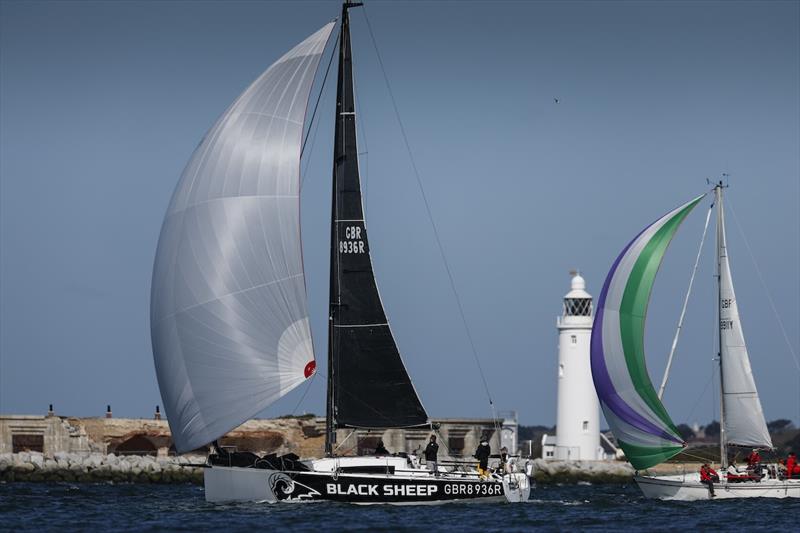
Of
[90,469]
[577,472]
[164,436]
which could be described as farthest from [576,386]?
[90,469]

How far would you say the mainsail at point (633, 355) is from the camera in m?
35.6

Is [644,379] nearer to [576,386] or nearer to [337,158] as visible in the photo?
[337,158]

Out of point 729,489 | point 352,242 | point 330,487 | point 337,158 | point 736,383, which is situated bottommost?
point 729,489

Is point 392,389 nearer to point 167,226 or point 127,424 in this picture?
point 167,226

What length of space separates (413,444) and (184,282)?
89.1 ft

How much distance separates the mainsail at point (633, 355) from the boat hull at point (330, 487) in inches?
309

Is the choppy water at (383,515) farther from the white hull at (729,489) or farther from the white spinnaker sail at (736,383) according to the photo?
the white spinnaker sail at (736,383)

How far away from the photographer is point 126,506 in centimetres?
3192

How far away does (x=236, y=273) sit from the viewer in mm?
28469

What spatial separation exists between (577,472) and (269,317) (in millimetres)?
24903

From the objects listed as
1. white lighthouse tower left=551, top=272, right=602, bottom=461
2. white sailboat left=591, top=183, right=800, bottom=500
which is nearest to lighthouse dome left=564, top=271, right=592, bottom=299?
white lighthouse tower left=551, top=272, right=602, bottom=461

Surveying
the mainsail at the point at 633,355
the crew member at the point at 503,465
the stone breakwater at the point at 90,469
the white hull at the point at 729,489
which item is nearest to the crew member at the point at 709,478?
the white hull at the point at 729,489

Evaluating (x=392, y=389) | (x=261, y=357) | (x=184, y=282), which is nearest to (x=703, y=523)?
(x=392, y=389)

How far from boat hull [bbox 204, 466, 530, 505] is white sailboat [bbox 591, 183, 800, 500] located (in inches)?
311
